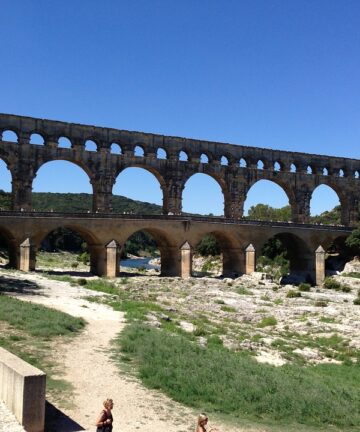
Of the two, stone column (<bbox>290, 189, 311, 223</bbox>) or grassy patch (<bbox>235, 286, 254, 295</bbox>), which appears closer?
grassy patch (<bbox>235, 286, 254, 295</bbox>)

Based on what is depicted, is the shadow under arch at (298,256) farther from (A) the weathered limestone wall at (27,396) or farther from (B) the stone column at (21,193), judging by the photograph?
(A) the weathered limestone wall at (27,396)

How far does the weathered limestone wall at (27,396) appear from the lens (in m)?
7.46

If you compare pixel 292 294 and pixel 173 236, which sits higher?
pixel 173 236

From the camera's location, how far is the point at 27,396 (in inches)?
295

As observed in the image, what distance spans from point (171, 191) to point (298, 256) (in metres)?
15.9

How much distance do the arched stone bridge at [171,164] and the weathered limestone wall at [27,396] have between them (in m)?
36.4

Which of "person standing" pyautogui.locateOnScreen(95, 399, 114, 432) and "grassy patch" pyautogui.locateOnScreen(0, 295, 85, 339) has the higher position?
"grassy patch" pyautogui.locateOnScreen(0, 295, 85, 339)

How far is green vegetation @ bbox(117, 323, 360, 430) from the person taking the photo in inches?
401

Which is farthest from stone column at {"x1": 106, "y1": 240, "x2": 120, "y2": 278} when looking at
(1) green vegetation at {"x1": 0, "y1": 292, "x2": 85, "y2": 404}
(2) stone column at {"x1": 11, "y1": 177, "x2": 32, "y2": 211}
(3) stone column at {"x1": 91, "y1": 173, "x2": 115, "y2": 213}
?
(1) green vegetation at {"x1": 0, "y1": 292, "x2": 85, "y2": 404}

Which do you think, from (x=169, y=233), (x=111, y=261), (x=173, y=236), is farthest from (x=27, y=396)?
(x=173, y=236)

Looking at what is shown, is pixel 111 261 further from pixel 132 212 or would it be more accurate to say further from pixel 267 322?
pixel 132 212

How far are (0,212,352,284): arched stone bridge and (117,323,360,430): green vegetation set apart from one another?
25.6 m

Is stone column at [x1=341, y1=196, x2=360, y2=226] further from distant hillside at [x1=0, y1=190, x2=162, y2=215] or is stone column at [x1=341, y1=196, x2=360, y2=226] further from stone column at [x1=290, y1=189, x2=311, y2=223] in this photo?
distant hillside at [x1=0, y1=190, x2=162, y2=215]

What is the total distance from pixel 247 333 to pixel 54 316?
8.63 m
